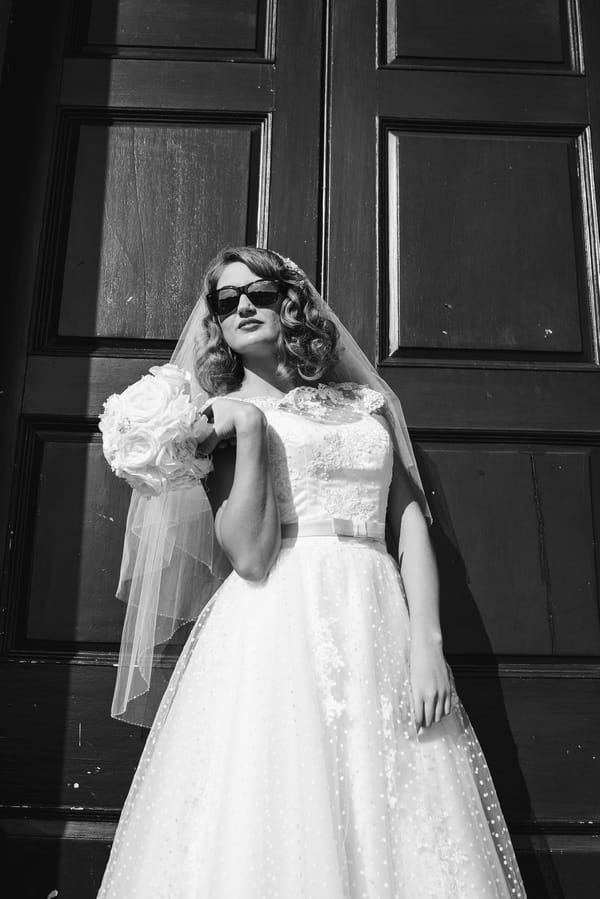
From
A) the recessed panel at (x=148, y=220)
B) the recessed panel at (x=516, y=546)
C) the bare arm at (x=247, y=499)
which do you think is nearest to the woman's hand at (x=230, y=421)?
the bare arm at (x=247, y=499)

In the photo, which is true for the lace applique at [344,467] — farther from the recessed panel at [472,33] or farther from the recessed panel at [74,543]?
the recessed panel at [472,33]

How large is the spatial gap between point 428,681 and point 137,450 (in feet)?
2.68

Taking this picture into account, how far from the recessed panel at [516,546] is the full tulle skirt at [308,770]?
1.59 ft

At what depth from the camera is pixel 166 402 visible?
191cm

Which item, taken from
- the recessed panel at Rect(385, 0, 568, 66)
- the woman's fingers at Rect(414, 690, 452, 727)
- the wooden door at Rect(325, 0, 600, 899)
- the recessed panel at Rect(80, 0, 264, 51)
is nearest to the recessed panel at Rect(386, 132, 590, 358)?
the wooden door at Rect(325, 0, 600, 899)

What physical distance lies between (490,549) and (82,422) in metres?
1.26

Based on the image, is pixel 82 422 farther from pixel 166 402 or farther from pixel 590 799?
pixel 590 799

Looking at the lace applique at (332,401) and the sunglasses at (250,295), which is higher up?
the sunglasses at (250,295)

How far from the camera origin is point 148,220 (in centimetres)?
270

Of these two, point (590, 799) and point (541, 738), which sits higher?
point (541, 738)

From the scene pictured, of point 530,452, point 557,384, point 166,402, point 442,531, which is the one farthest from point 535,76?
point 166,402

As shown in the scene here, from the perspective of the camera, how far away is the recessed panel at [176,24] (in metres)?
2.85

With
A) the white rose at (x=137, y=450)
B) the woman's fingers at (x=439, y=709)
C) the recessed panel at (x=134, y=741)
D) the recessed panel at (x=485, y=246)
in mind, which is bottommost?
the recessed panel at (x=134, y=741)

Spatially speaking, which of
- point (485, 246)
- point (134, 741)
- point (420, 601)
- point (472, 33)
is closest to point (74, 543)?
point (134, 741)
